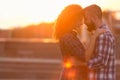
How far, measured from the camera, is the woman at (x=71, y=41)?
581 centimetres

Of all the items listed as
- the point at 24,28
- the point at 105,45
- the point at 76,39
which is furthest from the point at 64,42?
the point at 24,28

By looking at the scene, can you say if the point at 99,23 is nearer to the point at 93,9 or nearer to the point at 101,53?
the point at 93,9

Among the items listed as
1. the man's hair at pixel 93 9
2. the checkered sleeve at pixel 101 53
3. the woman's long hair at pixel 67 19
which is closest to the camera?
the checkered sleeve at pixel 101 53

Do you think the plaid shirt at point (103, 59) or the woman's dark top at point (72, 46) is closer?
the plaid shirt at point (103, 59)

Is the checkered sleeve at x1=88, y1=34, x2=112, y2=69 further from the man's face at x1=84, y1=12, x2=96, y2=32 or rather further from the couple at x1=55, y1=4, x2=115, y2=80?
the man's face at x1=84, y1=12, x2=96, y2=32

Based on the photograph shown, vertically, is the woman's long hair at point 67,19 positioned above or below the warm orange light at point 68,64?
above

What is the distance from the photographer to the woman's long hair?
5.97m

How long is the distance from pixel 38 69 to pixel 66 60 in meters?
19.2

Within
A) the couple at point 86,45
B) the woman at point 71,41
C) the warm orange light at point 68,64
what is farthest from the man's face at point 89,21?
the warm orange light at point 68,64

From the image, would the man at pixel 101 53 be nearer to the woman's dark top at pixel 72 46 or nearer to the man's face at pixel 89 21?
the man's face at pixel 89 21

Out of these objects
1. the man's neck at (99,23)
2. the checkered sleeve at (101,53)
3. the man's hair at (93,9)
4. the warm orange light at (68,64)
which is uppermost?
the man's hair at (93,9)

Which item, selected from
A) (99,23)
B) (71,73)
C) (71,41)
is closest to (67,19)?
(71,41)

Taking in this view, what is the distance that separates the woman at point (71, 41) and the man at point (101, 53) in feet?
0.44

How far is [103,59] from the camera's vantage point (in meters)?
5.64
